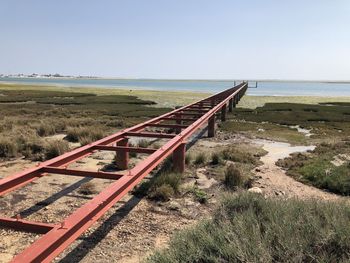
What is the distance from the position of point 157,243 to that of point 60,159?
2293 mm

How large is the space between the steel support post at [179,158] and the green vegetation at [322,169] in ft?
9.07

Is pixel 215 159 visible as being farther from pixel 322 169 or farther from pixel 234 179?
A: pixel 322 169

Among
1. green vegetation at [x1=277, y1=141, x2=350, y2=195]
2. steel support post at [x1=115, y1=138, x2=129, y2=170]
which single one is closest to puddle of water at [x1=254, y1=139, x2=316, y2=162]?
green vegetation at [x1=277, y1=141, x2=350, y2=195]

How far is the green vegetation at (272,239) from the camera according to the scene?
3672 millimetres

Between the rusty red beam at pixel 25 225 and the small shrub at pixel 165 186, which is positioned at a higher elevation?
the rusty red beam at pixel 25 225

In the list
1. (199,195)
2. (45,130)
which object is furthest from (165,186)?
(45,130)

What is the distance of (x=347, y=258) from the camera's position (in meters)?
3.73

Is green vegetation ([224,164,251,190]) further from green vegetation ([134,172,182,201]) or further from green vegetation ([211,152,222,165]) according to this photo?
green vegetation ([211,152,222,165])

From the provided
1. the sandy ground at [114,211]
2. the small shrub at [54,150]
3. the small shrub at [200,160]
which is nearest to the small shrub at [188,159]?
the small shrub at [200,160]

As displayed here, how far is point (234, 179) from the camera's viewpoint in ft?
27.3

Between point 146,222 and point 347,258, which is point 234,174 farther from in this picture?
point 347,258

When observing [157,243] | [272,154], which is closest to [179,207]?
[157,243]

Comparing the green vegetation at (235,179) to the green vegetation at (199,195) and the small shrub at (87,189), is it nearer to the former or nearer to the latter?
the green vegetation at (199,195)

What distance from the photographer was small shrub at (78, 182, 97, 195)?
292 inches
